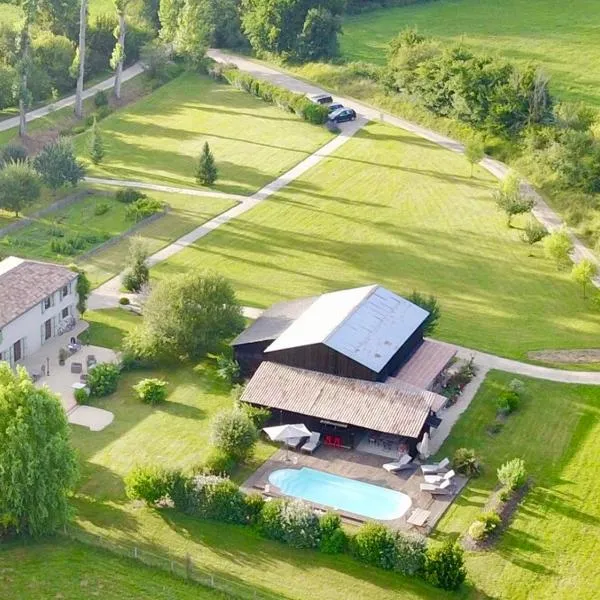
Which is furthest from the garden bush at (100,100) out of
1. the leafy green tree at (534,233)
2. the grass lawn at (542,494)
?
the grass lawn at (542,494)

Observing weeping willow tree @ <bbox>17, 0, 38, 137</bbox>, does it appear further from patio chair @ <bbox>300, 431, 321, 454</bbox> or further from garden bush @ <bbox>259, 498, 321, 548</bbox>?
garden bush @ <bbox>259, 498, 321, 548</bbox>

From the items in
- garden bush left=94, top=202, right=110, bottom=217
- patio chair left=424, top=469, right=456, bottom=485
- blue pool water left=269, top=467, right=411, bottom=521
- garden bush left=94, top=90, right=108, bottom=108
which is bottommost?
blue pool water left=269, top=467, right=411, bottom=521

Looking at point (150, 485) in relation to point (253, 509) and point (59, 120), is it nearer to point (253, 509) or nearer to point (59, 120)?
point (253, 509)

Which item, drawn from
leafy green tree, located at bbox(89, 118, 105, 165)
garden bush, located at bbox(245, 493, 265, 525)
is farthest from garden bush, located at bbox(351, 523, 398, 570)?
leafy green tree, located at bbox(89, 118, 105, 165)

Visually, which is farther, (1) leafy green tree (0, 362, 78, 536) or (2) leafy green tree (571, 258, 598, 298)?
(2) leafy green tree (571, 258, 598, 298)

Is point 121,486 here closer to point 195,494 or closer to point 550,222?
point 195,494

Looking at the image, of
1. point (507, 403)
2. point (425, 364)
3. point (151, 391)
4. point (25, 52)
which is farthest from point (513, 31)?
point (151, 391)
